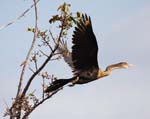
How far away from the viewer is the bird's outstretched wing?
9125 millimetres

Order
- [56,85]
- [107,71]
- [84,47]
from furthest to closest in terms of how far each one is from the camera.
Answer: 1. [84,47]
2. [107,71]
3. [56,85]

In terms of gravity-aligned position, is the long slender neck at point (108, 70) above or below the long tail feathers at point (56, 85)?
above

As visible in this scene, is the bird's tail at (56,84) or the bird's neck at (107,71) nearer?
the bird's tail at (56,84)

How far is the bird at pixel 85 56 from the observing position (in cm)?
899

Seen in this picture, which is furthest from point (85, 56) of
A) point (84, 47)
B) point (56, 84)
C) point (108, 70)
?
point (56, 84)

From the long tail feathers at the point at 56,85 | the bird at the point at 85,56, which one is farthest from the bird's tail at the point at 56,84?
the bird at the point at 85,56

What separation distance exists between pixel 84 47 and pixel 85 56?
198 millimetres

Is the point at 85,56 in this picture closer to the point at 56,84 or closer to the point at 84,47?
the point at 84,47

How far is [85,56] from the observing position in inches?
368

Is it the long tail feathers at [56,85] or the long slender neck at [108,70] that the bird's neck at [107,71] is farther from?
the long tail feathers at [56,85]

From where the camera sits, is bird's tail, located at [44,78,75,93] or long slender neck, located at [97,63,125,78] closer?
bird's tail, located at [44,78,75,93]

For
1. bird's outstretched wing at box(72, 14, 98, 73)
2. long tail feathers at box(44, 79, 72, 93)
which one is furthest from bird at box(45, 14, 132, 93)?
long tail feathers at box(44, 79, 72, 93)

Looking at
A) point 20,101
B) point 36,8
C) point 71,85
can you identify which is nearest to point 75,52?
point 71,85

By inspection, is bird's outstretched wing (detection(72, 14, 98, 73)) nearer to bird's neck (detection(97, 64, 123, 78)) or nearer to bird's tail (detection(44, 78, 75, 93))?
bird's neck (detection(97, 64, 123, 78))
